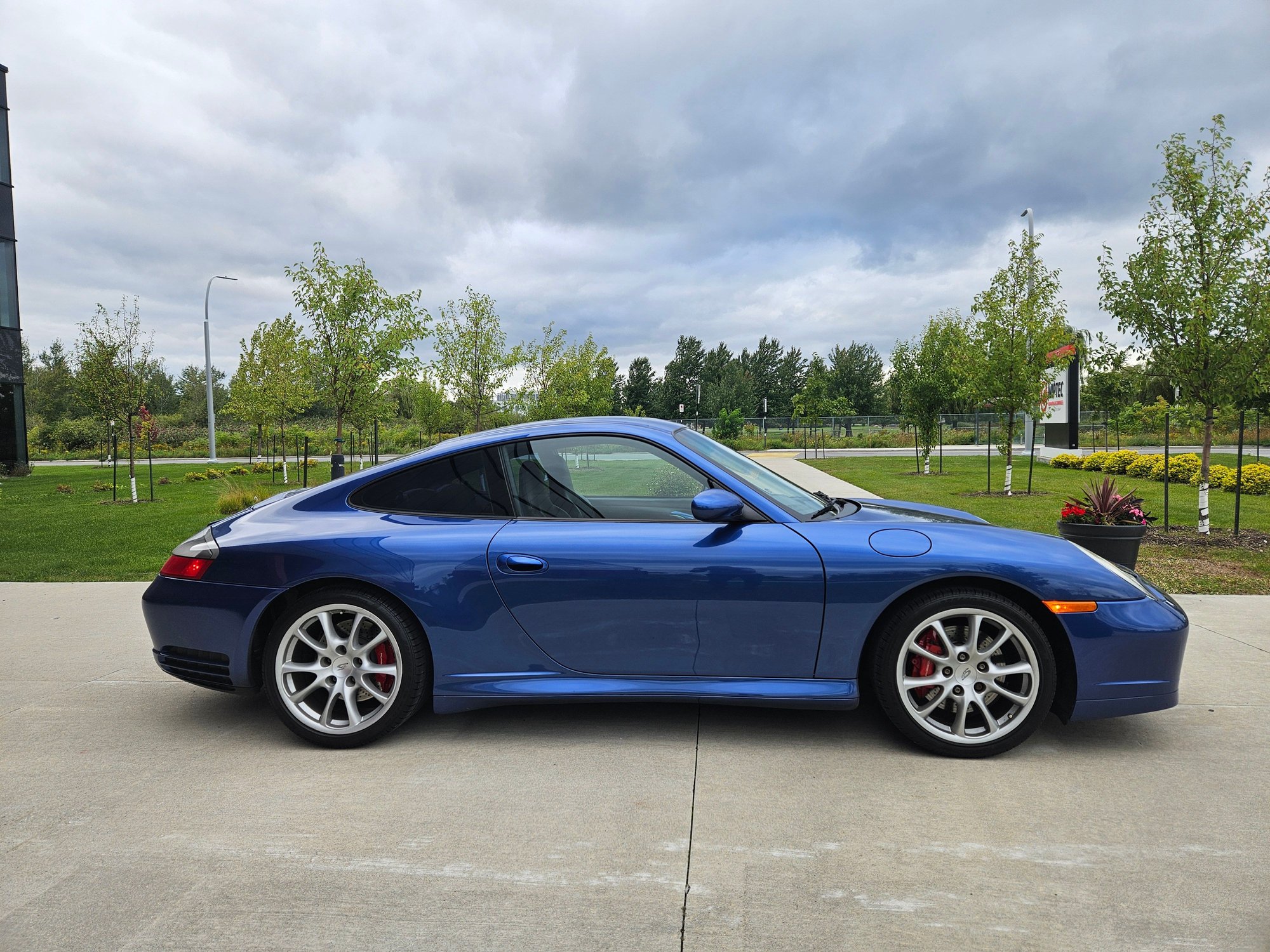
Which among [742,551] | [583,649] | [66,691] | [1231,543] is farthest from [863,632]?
[1231,543]

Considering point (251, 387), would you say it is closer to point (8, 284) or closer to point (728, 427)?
point (8, 284)

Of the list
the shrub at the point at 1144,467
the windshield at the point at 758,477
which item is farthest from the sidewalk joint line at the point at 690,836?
the shrub at the point at 1144,467

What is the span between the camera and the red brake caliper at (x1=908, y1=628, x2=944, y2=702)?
3.31m

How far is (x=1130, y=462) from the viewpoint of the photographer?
67.1 ft

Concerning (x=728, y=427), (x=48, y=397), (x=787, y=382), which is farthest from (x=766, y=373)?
(x=48, y=397)

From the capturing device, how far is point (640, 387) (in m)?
93.6

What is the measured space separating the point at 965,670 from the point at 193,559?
3247 millimetres

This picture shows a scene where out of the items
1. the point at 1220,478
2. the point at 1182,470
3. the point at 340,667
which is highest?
the point at 1182,470

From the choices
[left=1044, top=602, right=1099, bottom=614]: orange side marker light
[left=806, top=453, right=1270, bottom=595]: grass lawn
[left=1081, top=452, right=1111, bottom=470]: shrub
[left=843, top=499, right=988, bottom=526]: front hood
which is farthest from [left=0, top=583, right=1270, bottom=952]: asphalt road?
[left=1081, top=452, right=1111, bottom=470]: shrub

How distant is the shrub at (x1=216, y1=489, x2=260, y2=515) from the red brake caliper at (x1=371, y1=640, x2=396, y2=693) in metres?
10.7

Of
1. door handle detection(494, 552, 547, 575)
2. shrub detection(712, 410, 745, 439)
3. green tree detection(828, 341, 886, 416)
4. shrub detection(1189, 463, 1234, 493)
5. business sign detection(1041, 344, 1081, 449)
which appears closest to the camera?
door handle detection(494, 552, 547, 575)

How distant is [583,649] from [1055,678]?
1856 millimetres

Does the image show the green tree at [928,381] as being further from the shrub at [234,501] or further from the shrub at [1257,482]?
the shrub at [234,501]

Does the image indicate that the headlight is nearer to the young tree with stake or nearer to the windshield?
the windshield
